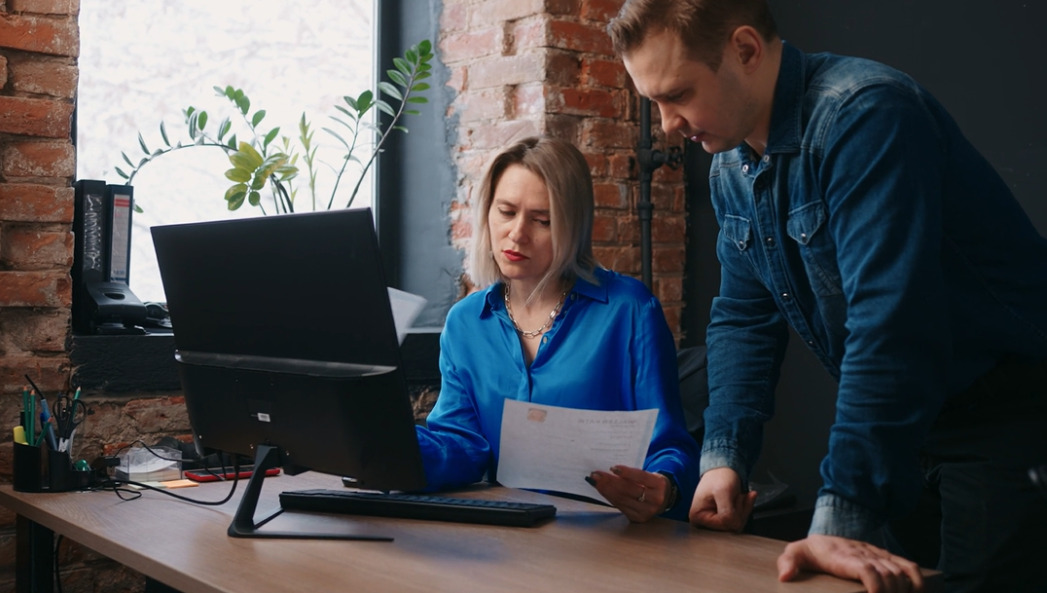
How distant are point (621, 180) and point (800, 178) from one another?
1.54 m

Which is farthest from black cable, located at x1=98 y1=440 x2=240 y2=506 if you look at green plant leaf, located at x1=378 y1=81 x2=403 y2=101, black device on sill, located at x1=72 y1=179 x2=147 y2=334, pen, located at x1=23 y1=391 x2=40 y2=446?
green plant leaf, located at x1=378 y1=81 x2=403 y2=101

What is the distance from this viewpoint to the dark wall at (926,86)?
226 centimetres

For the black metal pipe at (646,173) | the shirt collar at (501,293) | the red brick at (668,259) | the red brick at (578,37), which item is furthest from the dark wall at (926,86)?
the shirt collar at (501,293)

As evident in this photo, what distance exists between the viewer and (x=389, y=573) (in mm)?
1229

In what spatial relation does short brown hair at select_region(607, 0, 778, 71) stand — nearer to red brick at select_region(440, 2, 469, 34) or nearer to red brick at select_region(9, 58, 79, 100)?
red brick at select_region(9, 58, 79, 100)

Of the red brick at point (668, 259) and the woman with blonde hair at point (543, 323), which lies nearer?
the woman with blonde hair at point (543, 323)

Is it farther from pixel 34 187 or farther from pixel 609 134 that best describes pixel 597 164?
pixel 34 187

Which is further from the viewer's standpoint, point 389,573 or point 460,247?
point 460,247

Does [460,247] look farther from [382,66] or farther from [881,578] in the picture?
[881,578]

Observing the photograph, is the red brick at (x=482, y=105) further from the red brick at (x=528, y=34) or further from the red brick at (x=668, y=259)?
the red brick at (x=668, y=259)

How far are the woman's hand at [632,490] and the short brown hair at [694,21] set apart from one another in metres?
0.58

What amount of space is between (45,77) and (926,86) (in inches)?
75.4

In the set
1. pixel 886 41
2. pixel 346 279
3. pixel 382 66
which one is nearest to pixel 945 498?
pixel 346 279

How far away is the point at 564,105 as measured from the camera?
9.04ft
